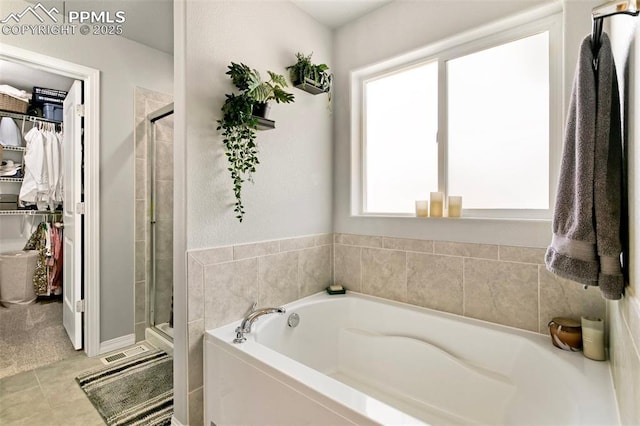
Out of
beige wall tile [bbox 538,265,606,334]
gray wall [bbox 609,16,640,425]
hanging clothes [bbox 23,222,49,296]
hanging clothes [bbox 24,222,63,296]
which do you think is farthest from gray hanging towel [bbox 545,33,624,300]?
hanging clothes [bbox 23,222,49,296]

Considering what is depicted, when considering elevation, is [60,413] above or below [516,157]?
below

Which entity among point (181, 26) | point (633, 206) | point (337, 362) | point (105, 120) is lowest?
point (337, 362)

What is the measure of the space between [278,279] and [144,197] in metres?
1.61

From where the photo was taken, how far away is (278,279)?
2006 millimetres

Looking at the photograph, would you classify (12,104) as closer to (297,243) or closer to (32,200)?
(32,200)

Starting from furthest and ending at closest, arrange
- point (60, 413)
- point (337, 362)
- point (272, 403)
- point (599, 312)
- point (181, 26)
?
1. point (337, 362)
2. point (60, 413)
3. point (181, 26)
4. point (599, 312)
5. point (272, 403)

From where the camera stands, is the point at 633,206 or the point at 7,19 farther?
the point at 7,19

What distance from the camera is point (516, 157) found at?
5.88 ft

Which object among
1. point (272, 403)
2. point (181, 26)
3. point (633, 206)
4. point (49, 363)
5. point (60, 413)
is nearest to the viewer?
point (633, 206)

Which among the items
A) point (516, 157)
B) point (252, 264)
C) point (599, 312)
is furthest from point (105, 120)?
point (599, 312)

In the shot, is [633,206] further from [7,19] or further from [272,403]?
[7,19]

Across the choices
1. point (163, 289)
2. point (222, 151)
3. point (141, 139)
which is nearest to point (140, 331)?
point (163, 289)

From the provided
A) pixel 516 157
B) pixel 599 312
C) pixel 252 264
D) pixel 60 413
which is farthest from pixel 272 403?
pixel 516 157

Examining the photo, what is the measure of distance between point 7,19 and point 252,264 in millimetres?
Result: 2387
